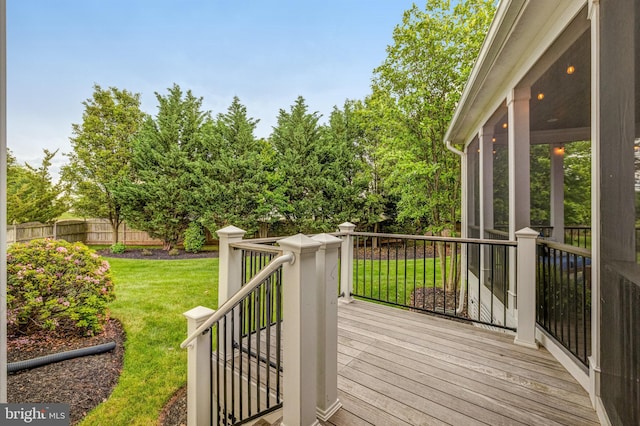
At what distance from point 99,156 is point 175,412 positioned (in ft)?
39.9

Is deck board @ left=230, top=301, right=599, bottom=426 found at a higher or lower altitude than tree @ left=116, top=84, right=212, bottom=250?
lower

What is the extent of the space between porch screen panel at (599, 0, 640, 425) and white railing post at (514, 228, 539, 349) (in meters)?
0.96

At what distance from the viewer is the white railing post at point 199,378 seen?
216 cm

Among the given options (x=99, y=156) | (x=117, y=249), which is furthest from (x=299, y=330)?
(x=99, y=156)

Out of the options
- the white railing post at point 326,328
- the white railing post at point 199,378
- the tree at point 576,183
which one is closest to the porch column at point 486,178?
the tree at point 576,183

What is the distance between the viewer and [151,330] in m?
4.39

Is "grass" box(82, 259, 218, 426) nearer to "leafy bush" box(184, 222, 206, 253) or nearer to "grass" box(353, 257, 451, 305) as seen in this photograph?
"leafy bush" box(184, 222, 206, 253)

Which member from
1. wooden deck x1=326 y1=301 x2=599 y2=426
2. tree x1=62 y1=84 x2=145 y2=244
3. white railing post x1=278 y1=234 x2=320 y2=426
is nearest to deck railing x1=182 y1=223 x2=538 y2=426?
white railing post x1=278 y1=234 x2=320 y2=426

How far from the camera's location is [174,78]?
10312 millimetres

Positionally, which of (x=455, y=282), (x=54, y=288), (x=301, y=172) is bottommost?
(x=455, y=282)

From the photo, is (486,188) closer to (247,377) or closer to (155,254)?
(247,377)

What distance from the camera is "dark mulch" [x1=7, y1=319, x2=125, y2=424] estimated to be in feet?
9.16

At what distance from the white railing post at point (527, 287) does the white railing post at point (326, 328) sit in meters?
2.01

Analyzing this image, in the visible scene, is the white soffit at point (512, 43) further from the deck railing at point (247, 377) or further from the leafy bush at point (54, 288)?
the leafy bush at point (54, 288)
